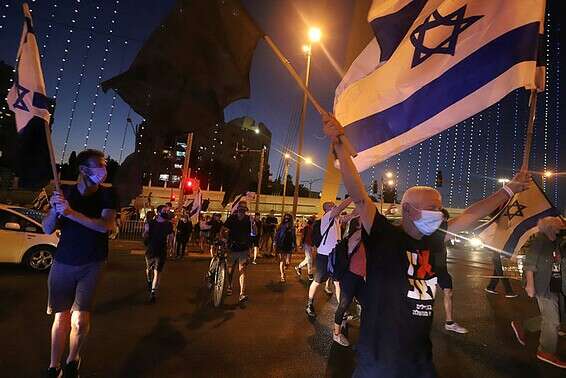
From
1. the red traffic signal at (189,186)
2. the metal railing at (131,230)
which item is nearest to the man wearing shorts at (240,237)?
the red traffic signal at (189,186)

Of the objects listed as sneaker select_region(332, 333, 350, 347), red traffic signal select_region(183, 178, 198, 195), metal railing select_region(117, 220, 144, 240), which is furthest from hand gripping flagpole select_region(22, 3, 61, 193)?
metal railing select_region(117, 220, 144, 240)

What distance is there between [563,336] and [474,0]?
6.39 metres

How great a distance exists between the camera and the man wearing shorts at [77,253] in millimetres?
3521

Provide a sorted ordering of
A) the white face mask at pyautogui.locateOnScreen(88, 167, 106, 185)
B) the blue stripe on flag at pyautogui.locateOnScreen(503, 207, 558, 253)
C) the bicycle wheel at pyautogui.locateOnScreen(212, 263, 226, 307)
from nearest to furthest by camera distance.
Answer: the white face mask at pyautogui.locateOnScreen(88, 167, 106, 185)
the blue stripe on flag at pyautogui.locateOnScreen(503, 207, 558, 253)
the bicycle wheel at pyautogui.locateOnScreen(212, 263, 226, 307)

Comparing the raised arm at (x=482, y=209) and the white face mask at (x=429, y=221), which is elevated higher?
the raised arm at (x=482, y=209)

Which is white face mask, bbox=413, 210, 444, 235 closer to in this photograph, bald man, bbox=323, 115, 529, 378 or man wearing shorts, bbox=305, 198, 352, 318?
bald man, bbox=323, 115, 529, 378

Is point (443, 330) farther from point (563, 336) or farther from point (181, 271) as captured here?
point (181, 271)

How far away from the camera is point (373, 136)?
3.41m

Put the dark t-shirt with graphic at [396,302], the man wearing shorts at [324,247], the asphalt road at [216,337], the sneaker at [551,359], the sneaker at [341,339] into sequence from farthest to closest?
1. the man wearing shorts at [324,247]
2. the sneaker at [341,339]
3. the sneaker at [551,359]
4. the asphalt road at [216,337]
5. the dark t-shirt with graphic at [396,302]

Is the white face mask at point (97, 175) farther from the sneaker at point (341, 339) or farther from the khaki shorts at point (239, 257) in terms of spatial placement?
the khaki shorts at point (239, 257)

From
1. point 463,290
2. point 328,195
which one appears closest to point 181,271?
point 328,195

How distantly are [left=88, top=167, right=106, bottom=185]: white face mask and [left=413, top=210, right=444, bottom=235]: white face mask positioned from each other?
118 inches

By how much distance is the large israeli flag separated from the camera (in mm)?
3076

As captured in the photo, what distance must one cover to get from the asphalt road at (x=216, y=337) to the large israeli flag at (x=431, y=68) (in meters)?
2.90
